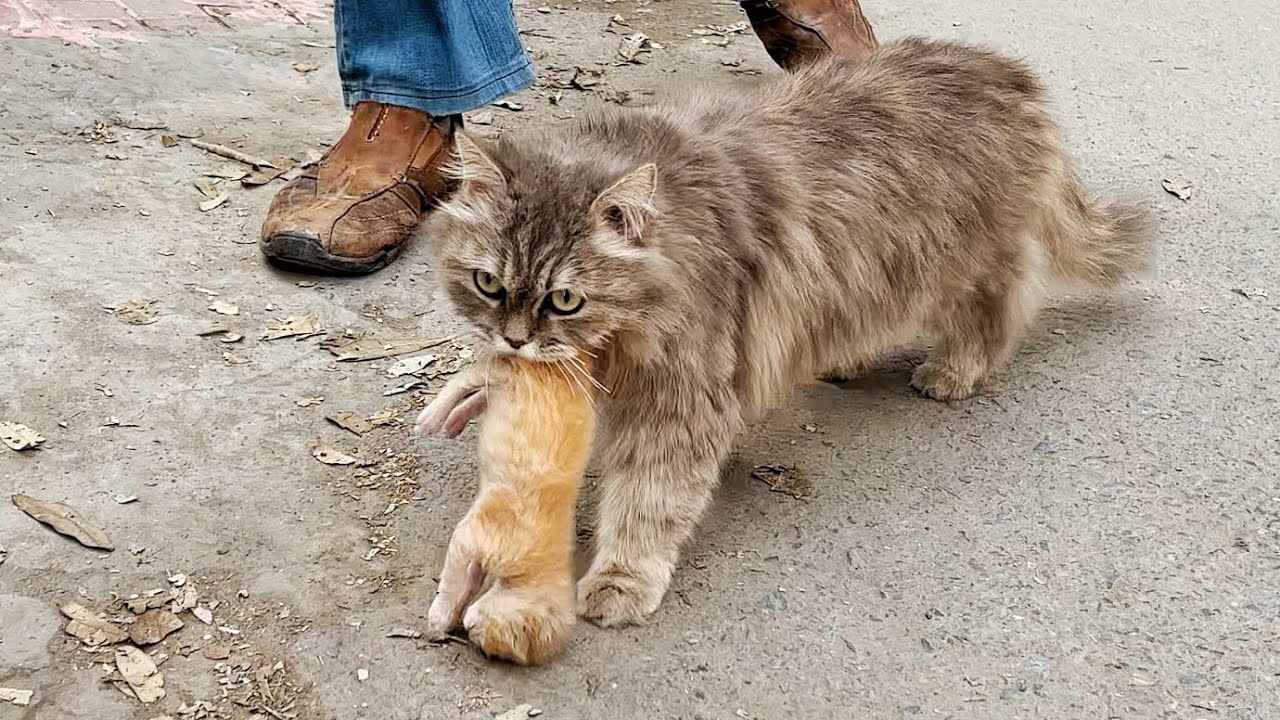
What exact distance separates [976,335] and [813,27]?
1.57m

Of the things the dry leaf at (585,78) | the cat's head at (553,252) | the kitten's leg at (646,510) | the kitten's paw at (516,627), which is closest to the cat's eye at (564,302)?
the cat's head at (553,252)

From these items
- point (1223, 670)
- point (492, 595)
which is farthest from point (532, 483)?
point (1223, 670)

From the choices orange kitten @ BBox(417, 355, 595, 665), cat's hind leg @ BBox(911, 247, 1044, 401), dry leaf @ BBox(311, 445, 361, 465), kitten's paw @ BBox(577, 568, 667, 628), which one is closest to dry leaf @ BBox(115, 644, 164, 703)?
orange kitten @ BBox(417, 355, 595, 665)

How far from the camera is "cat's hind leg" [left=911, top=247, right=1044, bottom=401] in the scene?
2.71 meters

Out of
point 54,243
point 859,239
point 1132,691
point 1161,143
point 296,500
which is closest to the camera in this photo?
point 1132,691

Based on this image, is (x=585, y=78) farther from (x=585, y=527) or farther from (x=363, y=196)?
(x=585, y=527)

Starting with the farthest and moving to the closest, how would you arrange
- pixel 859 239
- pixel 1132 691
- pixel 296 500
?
pixel 859 239, pixel 296 500, pixel 1132 691

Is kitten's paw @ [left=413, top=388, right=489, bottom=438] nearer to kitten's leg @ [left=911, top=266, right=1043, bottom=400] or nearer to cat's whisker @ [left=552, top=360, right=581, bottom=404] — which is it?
cat's whisker @ [left=552, top=360, right=581, bottom=404]

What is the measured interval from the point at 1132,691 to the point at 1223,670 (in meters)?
0.18

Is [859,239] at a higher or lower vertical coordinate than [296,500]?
higher

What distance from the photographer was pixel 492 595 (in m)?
1.90

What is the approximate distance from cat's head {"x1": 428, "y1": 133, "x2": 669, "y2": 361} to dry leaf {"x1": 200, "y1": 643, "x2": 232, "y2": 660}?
0.66 m

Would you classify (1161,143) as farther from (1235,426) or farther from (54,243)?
(54,243)

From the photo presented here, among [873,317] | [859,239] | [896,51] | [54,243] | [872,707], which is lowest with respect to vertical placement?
[54,243]
